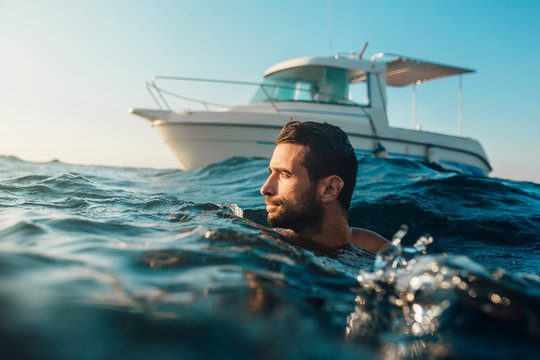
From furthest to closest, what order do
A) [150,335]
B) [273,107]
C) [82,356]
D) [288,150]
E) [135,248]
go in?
1. [273,107]
2. [288,150]
3. [135,248]
4. [150,335]
5. [82,356]

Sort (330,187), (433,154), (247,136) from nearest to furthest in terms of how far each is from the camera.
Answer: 1. (330,187)
2. (247,136)
3. (433,154)

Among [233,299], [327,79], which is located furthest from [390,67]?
[233,299]

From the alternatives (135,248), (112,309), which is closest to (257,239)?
(135,248)

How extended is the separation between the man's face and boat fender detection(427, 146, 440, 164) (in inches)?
306

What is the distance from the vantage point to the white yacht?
27.0ft

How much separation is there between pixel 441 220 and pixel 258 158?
4.83 meters

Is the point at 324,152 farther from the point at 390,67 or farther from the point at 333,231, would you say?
the point at 390,67

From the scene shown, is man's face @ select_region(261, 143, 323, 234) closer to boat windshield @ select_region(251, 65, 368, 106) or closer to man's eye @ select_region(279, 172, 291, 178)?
man's eye @ select_region(279, 172, 291, 178)

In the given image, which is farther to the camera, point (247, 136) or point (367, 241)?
point (247, 136)

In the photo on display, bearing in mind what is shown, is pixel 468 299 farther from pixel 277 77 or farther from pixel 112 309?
pixel 277 77

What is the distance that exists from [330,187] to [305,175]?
8.7 inches

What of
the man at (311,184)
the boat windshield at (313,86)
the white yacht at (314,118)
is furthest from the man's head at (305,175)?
the boat windshield at (313,86)

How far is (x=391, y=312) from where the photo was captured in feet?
4.14

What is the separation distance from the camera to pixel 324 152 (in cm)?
253
